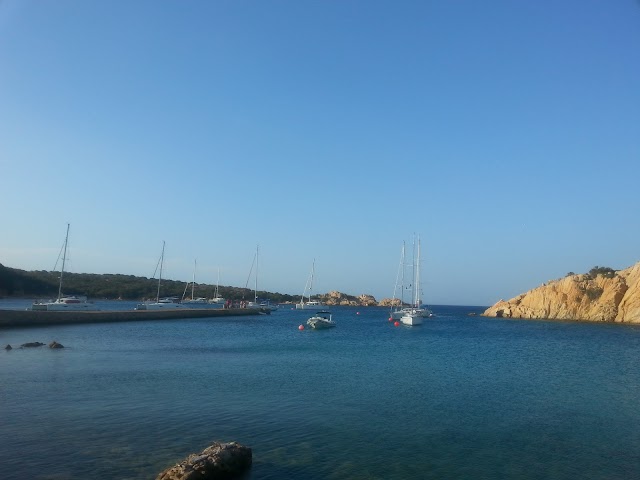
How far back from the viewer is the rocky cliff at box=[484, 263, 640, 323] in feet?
291

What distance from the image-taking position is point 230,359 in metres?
34.9

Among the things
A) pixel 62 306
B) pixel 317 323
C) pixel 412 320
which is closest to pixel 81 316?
pixel 62 306

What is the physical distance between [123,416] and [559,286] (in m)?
109

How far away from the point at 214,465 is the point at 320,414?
24.9 ft

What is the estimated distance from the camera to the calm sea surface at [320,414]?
13.9 meters

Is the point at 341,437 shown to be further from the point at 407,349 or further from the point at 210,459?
the point at 407,349

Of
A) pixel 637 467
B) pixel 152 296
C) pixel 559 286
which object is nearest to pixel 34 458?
pixel 637 467

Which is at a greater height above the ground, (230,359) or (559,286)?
(559,286)

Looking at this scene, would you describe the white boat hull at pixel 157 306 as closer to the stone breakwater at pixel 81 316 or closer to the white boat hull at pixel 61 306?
the stone breakwater at pixel 81 316

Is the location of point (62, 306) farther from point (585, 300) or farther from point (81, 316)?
point (585, 300)

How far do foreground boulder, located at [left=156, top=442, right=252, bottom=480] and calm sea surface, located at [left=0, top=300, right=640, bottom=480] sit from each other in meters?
0.47

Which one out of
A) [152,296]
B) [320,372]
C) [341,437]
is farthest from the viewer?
[152,296]

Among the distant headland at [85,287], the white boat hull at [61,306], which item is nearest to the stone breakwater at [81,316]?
the white boat hull at [61,306]

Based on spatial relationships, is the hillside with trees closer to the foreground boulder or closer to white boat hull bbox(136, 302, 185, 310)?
white boat hull bbox(136, 302, 185, 310)
